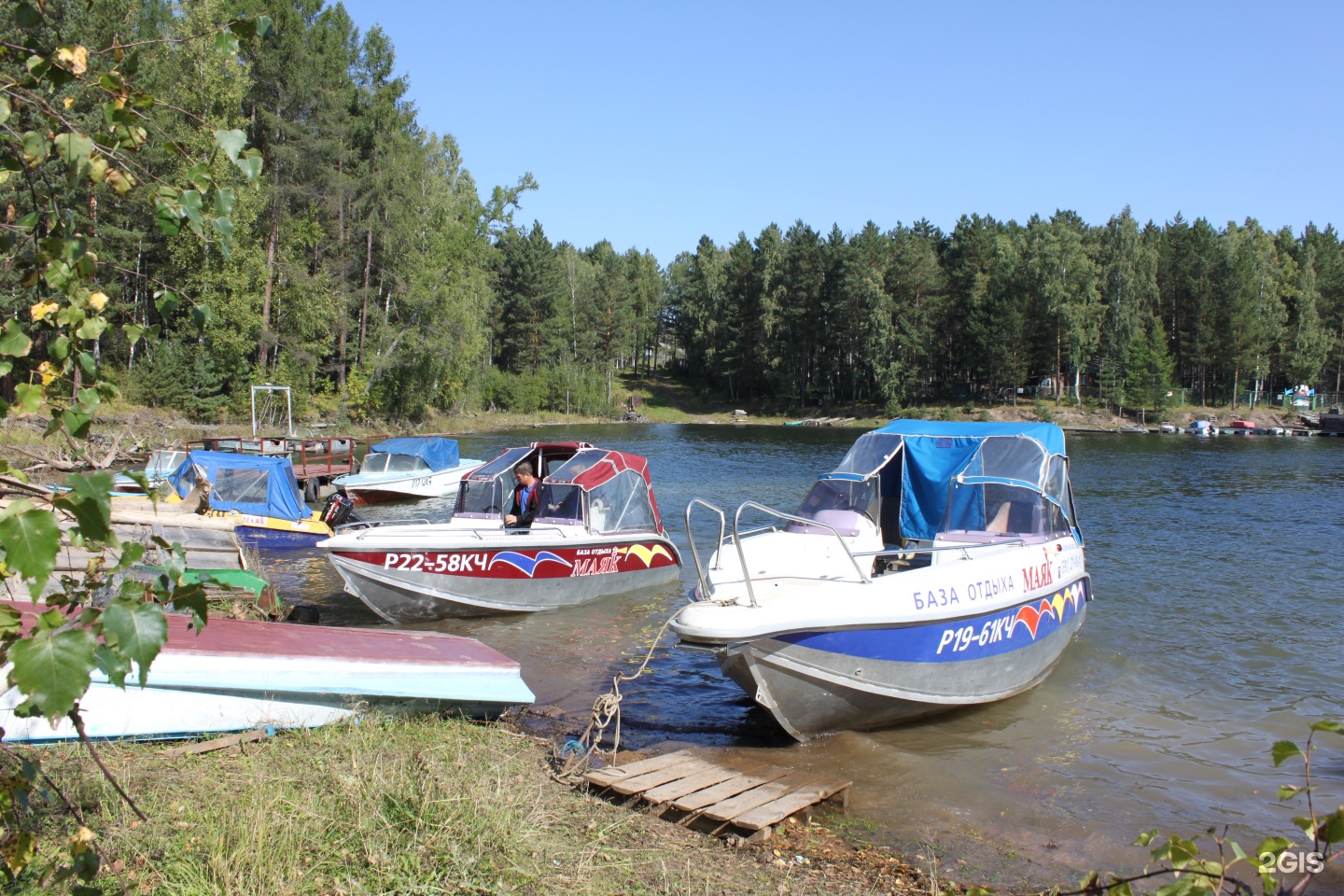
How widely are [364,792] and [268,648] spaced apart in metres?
2.69

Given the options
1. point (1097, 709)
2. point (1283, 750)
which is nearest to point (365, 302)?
point (1097, 709)

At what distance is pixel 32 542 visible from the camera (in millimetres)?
2244

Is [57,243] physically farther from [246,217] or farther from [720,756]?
[246,217]

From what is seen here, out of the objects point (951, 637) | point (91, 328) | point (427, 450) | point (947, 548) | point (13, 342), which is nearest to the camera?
point (13, 342)

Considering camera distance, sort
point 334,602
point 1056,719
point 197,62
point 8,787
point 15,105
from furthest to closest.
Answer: point 197,62 < point 334,602 < point 1056,719 < point 15,105 < point 8,787

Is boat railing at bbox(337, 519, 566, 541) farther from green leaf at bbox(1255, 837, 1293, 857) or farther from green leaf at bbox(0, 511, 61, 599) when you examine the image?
green leaf at bbox(1255, 837, 1293, 857)

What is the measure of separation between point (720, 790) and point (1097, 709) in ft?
19.3

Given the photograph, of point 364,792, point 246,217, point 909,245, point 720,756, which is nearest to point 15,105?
point 364,792

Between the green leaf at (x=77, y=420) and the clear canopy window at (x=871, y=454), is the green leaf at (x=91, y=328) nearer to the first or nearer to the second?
the green leaf at (x=77, y=420)

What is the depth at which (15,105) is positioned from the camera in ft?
10.9

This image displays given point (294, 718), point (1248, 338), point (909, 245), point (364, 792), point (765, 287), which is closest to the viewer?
point (364, 792)

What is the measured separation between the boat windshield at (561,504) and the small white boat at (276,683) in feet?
18.1

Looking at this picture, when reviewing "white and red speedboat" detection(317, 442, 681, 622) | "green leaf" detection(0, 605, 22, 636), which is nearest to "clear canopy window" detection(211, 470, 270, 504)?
"white and red speedboat" detection(317, 442, 681, 622)

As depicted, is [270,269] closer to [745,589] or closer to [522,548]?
[522,548]
